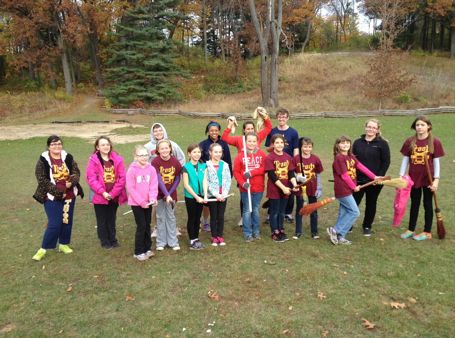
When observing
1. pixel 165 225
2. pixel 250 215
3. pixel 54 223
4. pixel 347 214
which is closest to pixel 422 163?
pixel 347 214

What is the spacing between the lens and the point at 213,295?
4.77m

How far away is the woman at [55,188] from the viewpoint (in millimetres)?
5762

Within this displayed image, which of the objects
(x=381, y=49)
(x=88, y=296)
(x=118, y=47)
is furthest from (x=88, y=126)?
(x=88, y=296)

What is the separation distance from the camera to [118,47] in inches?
1248

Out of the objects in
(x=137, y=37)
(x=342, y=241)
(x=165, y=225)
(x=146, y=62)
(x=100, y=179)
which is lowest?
(x=342, y=241)

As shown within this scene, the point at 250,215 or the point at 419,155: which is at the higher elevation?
the point at 419,155

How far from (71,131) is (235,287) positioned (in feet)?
60.8

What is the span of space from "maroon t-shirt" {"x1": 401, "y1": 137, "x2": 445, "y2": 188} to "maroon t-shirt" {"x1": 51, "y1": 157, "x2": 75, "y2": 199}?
5.36m

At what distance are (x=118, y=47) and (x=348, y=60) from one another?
20.2 meters

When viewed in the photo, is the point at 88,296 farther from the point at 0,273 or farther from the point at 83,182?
the point at 83,182

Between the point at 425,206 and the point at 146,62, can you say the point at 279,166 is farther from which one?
the point at 146,62

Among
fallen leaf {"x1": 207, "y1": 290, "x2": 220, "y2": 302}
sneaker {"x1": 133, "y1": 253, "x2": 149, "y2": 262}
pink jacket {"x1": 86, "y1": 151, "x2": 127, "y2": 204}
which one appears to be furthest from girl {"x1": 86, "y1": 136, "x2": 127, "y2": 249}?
fallen leaf {"x1": 207, "y1": 290, "x2": 220, "y2": 302}

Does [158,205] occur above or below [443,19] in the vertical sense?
below

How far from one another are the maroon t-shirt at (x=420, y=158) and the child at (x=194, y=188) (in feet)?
10.9
